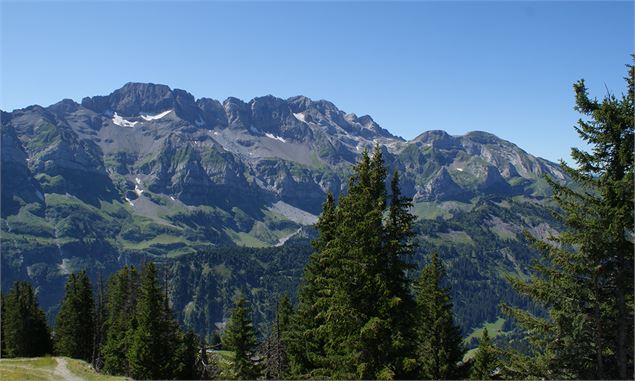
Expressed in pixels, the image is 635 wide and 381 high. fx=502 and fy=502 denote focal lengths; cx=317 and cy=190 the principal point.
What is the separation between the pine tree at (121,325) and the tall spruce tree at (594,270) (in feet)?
175

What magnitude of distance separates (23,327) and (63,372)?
152ft

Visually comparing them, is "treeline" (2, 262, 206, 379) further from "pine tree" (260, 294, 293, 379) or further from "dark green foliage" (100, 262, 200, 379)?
"pine tree" (260, 294, 293, 379)

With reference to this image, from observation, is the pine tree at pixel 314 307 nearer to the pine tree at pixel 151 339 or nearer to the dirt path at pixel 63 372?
the dirt path at pixel 63 372

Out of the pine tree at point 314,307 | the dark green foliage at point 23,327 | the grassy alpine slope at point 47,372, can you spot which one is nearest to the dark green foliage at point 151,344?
the grassy alpine slope at point 47,372

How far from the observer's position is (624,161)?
20594 mm

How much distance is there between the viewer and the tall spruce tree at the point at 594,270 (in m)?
20.8

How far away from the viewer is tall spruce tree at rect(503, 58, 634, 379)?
2078 cm

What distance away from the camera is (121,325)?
70000 mm

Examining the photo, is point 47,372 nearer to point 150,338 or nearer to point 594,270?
point 150,338

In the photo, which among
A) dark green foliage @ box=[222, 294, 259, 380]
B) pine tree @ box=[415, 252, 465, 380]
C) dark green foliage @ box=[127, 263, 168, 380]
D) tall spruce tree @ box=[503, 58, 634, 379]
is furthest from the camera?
dark green foliage @ box=[222, 294, 259, 380]

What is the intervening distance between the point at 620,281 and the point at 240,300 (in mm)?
45039

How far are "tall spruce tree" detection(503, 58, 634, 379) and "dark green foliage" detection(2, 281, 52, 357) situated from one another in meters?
87.9

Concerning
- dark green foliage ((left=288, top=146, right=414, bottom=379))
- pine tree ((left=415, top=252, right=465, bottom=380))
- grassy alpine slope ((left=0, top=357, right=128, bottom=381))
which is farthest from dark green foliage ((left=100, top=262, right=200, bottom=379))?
dark green foliage ((left=288, top=146, right=414, bottom=379))

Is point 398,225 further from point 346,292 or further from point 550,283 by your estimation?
point 550,283
